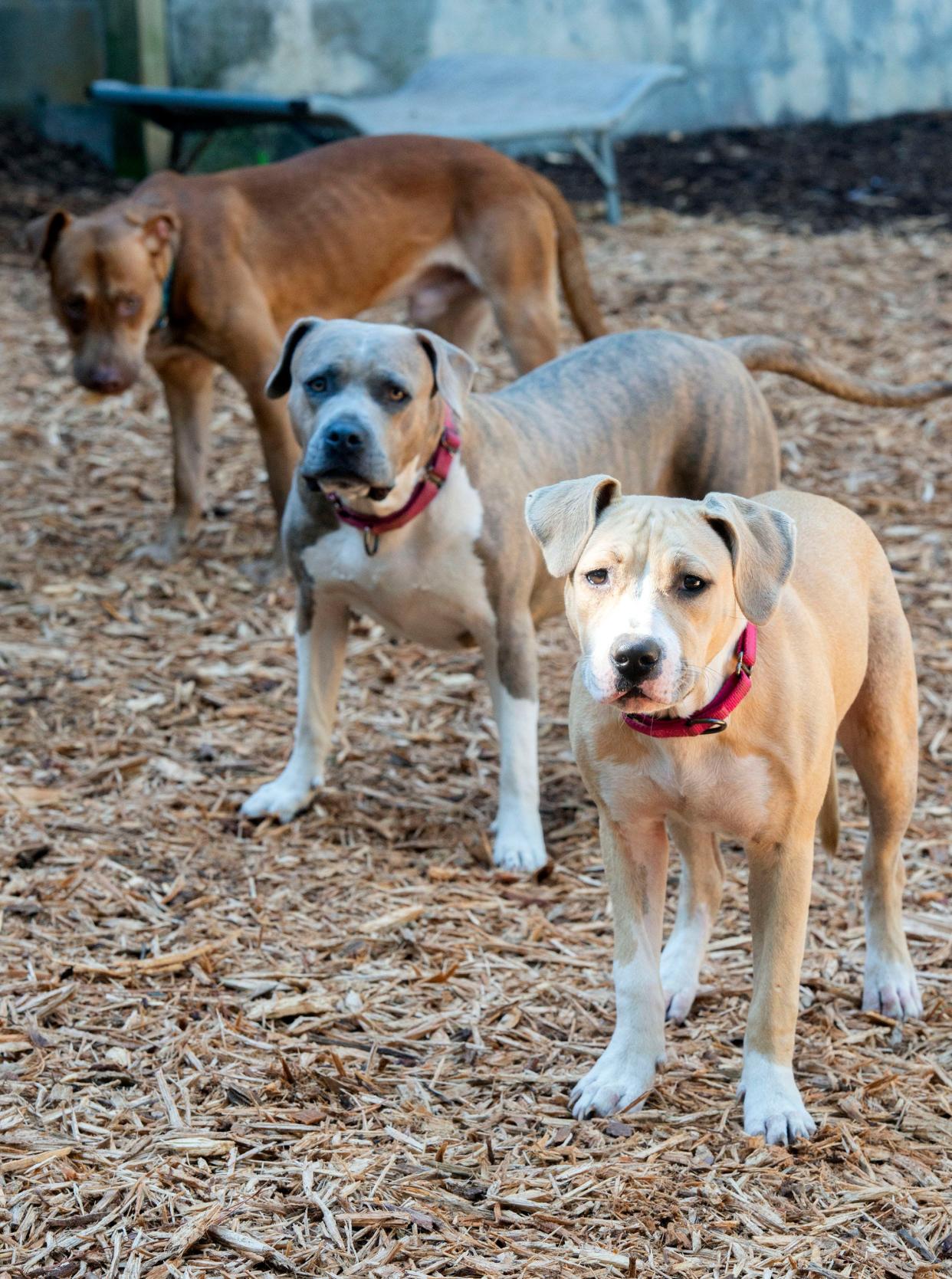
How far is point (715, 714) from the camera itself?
9.88 feet

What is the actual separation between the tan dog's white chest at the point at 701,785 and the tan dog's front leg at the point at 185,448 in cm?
404

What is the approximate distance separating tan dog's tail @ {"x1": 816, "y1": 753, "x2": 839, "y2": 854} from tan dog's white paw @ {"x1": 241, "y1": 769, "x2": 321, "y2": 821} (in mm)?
1630

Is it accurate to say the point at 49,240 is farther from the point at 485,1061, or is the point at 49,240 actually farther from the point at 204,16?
the point at 204,16

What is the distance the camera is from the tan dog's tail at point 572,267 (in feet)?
22.2

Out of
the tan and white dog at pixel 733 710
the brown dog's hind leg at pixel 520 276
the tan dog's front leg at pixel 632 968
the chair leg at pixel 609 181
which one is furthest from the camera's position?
the chair leg at pixel 609 181

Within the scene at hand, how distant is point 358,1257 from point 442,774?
240cm

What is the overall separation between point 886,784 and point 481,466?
1552 millimetres

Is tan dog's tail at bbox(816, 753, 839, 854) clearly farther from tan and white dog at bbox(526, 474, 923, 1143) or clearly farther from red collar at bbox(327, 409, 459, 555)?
red collar at bbox(327, 409, 459, 555)

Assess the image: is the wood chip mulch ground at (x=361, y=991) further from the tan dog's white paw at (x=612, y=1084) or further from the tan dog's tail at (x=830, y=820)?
the tan dog's tail at (x=830, y=820)

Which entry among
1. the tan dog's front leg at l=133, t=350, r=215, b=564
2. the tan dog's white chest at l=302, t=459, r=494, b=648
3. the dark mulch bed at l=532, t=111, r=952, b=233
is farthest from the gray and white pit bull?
the dark mulch bed at l=532, t=111, r=952, b=233

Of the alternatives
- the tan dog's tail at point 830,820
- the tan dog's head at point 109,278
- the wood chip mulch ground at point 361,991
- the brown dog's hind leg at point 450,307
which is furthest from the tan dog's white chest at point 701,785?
the brown dog's hind leg at point 450,307

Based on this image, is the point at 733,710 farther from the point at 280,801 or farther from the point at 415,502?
the point at 280,801

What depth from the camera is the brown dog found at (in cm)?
610

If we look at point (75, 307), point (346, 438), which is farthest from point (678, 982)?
point (75, 307)
